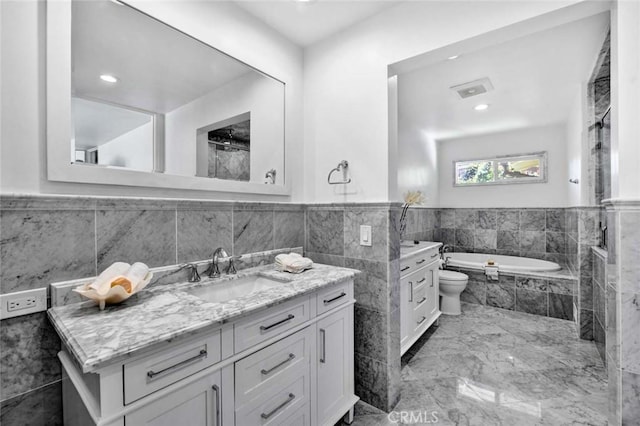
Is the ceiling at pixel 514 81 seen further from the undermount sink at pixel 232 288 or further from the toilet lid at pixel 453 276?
the undermount sink at pixel 232 288

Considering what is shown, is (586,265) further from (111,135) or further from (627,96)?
(111,135)

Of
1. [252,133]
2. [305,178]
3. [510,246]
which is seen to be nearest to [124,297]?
[252,133]

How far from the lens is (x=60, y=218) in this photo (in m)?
1.16

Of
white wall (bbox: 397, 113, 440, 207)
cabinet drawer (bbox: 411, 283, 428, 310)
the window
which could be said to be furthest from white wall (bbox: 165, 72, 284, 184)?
the window

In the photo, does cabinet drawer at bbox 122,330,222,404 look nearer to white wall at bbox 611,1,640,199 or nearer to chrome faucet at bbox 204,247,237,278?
chrome faucet at bbox 204,247,237,278

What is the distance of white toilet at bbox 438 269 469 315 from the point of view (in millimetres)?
3350

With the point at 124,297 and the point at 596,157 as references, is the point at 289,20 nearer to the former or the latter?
the point at 124,297

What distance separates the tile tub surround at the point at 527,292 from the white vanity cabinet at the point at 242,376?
2.78 m

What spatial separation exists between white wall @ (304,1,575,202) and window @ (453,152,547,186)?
3.63 metres

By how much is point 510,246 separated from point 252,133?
4.44 m

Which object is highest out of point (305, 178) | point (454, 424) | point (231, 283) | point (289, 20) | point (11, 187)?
point (289, 20)

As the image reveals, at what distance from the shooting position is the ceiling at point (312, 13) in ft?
5.85

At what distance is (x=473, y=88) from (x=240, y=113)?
235 centimetres

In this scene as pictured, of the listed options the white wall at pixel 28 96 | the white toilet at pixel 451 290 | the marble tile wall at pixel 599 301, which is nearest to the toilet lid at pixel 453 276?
the white toilet at pixel 451 290
